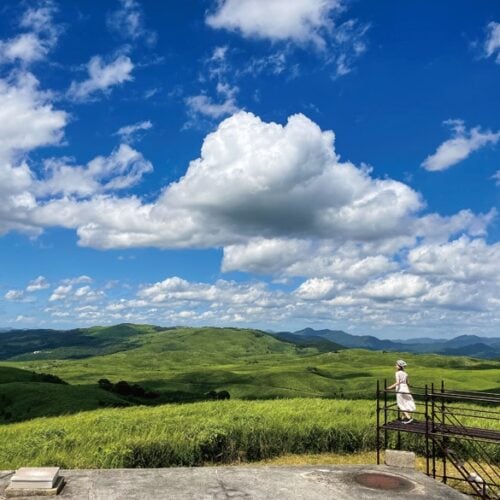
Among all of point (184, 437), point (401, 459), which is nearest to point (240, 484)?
point (401, 459)

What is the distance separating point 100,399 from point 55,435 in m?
18.5

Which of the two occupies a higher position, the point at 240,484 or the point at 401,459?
the point at 401,459

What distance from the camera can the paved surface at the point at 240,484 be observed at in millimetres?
15852

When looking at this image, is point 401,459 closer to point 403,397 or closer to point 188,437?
point 403,397

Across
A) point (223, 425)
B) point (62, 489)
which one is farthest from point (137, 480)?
point (223, 425)

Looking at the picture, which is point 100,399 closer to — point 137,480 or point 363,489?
point 137,480

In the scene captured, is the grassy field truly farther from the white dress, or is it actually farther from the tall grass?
the white dress

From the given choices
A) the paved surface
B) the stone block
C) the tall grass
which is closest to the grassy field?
the tall grass

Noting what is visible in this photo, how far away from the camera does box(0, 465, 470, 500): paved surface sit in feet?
52.0

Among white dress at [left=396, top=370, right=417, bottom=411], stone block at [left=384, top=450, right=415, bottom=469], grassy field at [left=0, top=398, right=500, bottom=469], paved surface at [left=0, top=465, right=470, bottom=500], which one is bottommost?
grassy field at [left=0, top=398, right=500, bottom=469]

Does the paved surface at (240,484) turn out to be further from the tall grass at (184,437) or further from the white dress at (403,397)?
the tall grass at (184,437)

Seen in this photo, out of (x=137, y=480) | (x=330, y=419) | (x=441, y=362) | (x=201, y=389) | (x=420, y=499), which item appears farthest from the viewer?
(x=441, y=362)

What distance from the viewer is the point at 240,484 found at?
16.9 m

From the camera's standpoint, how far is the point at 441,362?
17412cm
